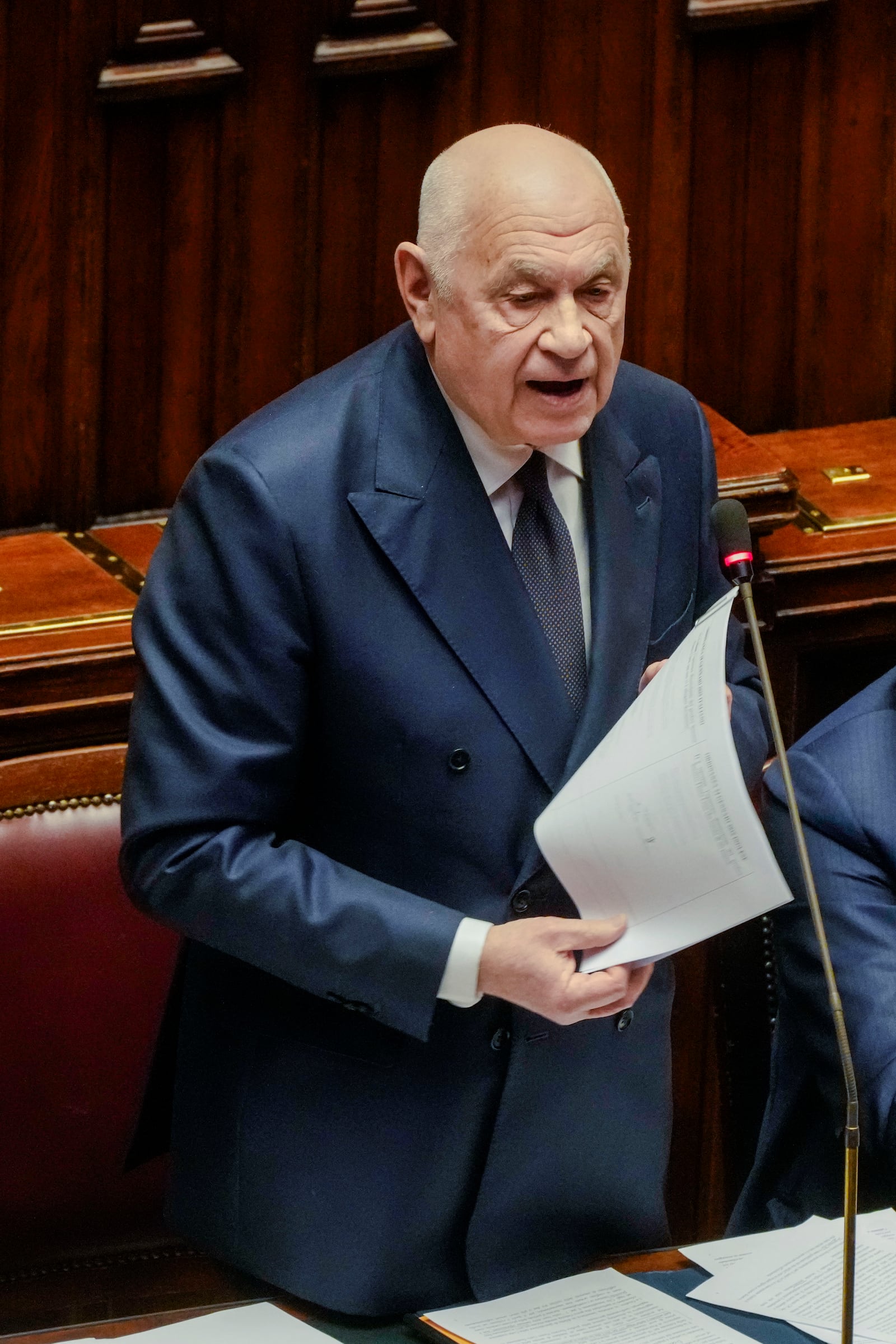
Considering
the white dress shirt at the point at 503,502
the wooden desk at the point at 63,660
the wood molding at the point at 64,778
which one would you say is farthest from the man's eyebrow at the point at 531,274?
the wooden desk at the point at 63,660

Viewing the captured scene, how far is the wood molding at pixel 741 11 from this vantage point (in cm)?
300

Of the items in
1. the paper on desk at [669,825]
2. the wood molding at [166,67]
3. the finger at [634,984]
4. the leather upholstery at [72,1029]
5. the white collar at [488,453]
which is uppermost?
the wood molding at [166,67]

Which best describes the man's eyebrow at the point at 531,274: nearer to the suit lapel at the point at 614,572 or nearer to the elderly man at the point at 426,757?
the elderly man at the point at 426,757

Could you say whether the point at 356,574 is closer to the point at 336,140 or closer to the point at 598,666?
the point at 598,666

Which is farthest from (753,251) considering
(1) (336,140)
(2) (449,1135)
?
(2) (449,1135)

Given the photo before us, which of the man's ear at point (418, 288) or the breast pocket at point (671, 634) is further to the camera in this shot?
the breast pocket at point (671, 634)

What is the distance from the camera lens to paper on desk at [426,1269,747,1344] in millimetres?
1477

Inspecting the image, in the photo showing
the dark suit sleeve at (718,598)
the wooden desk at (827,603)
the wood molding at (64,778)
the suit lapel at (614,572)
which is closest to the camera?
the suit lapel at (614,572)

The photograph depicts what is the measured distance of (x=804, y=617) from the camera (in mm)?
2650

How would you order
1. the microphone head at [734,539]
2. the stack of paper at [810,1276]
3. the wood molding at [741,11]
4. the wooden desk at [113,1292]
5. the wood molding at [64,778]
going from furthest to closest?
the wood molding at [741,11], the wooden desk at [113,1292], the wood molding at [64,778], the stack of paper at [810,1276], the microphone head at [734,539]

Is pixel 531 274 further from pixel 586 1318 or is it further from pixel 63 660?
pixel 63 660

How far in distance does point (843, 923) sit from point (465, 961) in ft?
1.58

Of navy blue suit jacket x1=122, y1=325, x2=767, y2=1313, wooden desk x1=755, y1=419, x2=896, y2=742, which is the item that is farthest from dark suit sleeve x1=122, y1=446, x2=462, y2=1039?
wooden desk x1=755, y1=419, x2=896, y2=742

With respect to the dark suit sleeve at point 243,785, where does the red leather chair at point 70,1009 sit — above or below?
below
